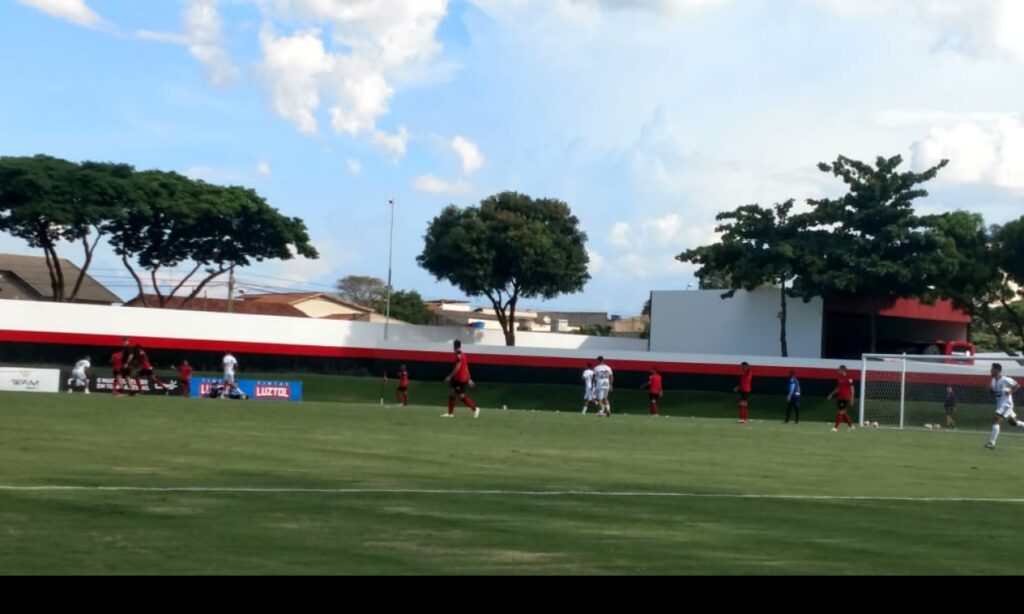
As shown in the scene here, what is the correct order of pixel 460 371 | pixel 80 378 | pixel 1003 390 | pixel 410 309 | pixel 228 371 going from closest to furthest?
pixel 1003 390 → pixel 460 371 → pixel 228 371 → pixel 80 378 → pixel 410 309

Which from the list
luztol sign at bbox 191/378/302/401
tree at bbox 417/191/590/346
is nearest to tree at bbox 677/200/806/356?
tree at bbox 417/191/590/346

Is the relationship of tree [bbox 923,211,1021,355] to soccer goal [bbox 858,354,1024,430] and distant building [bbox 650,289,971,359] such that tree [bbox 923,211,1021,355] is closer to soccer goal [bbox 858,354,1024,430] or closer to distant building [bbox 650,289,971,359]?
distant building [bbox 650,289,971,359]

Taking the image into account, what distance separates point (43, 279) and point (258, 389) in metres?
47.8

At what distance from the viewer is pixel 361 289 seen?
132000 mm

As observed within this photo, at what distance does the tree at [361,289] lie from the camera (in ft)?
426

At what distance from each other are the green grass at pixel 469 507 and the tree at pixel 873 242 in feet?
121

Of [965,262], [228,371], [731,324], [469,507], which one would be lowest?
[469,507]

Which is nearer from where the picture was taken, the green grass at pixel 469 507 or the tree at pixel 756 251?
the green grass at pixel 469 507

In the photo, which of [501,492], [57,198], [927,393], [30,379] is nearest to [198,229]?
[57,198]

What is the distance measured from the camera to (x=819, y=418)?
180ft

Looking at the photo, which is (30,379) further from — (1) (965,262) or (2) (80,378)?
(1) (965,262)

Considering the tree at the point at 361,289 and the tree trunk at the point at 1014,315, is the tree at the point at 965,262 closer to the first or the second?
the tree trunk at the point at 1014,315

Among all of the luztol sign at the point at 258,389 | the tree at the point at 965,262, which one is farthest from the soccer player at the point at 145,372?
the tree at the point at 965,262
